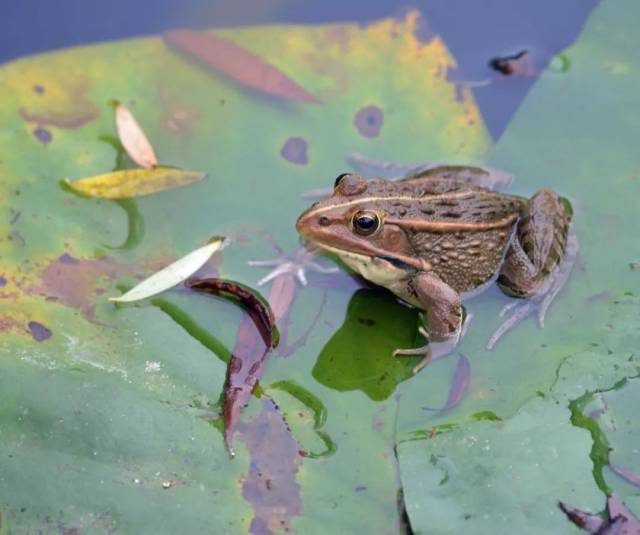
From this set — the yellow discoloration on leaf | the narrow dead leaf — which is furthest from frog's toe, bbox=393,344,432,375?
the yellow discoloration on leaf

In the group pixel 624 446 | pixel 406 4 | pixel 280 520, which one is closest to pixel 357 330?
pixel 280 520

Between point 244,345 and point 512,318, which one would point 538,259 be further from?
point 244,345

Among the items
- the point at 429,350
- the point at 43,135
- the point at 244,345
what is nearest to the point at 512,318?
the point at 429,350

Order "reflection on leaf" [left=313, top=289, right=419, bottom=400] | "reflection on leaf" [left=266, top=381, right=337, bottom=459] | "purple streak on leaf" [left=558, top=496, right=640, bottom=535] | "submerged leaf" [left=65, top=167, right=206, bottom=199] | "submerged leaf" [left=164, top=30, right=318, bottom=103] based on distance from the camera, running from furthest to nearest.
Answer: "submerged leaf" [left=164, top=30, right=318, bottom=103], "submerged leaf" [left=65, top=167, right=206, bottom=199], "reflection on leaf" [left=313, top=289, right=419, bottom=400], "reflection on leaf" [left=266, top=381, right=337, bottom=459], "purple streak on leaf" [left=558, top=496, right=640, bottom=535]

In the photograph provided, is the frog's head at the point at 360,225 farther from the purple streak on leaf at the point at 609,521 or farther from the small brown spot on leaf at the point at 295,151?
the purple streak on leaf at the point at 609,521

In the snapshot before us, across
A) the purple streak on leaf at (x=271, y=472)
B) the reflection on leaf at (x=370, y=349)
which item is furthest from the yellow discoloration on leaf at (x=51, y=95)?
the purple streak on leaf at (x=271, y=472)

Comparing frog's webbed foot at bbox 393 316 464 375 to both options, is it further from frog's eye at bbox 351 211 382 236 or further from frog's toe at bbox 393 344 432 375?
frog's eye at bbox 351 211 382 236
